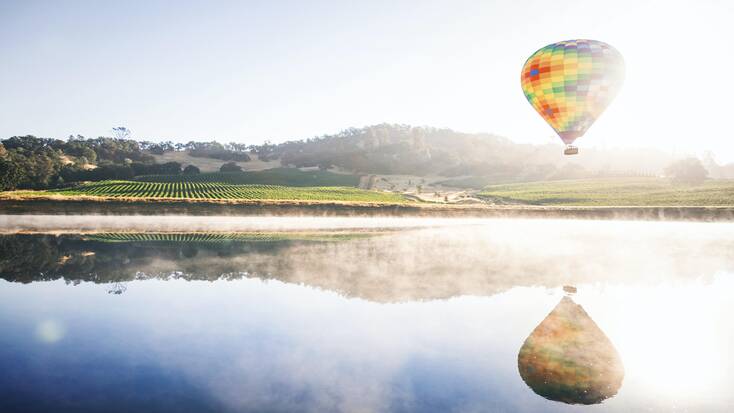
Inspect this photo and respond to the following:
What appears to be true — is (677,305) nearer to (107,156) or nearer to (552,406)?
(552,406)

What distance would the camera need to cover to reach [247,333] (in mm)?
10125

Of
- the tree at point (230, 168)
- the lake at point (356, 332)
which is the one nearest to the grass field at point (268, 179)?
the tree at point (230, 168)

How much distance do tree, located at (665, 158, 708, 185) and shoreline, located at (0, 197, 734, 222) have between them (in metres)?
54.9

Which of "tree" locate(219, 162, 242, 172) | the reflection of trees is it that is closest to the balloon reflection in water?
the reflection of trees

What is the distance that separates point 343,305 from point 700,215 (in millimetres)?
50751

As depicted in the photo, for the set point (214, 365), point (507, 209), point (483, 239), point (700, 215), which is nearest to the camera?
point (214, 365)

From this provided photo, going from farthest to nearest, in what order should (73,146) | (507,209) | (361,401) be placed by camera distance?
(73,146), (507,209), (361,401)

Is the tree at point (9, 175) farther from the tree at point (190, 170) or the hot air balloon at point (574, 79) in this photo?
the hot air balloon at point (574, 79)

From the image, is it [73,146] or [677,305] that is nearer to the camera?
[677,305]

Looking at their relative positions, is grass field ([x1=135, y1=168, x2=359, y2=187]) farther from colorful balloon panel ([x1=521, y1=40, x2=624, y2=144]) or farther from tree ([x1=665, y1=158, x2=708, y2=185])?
tree ([x1=665, y1=158, x2=708, y2=185])

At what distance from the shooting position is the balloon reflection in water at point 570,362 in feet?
25.3

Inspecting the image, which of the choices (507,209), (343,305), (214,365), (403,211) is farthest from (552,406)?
(507,209)

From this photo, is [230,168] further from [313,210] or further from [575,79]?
[575,79]

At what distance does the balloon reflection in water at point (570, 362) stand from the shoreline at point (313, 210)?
3697cm
